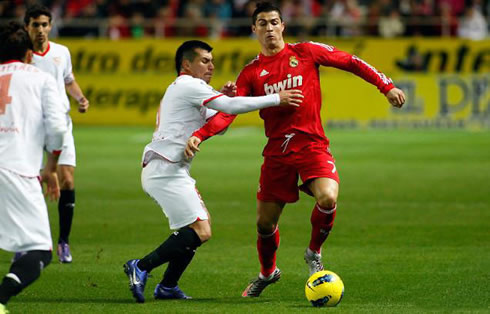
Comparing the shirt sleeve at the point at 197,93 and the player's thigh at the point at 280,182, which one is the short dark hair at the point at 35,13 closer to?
Answer: the shirt sleeve at the point at 197,93

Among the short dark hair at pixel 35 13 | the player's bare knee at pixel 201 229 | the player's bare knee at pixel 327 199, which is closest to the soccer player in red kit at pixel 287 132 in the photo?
the player's bare knee at pixel 327 199

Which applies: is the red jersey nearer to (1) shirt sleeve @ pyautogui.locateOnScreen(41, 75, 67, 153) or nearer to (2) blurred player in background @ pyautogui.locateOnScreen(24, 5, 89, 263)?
(1) shirt sleeve @ pyautogui.locateOnScreen(41, 75, 67, 153)

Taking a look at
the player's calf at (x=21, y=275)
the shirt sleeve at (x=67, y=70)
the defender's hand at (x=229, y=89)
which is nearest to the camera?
the player's calf at (x=21, y=275)

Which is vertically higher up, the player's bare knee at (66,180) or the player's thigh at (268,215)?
the player's thigh at (268,215)

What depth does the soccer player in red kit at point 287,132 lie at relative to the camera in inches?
327

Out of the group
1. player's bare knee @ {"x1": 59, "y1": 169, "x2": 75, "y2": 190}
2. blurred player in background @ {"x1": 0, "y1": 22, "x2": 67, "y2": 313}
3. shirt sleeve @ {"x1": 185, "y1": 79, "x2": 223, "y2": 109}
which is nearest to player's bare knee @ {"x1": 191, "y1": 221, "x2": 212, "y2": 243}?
shirt sleeve @ {"x1": 185, "y1": 79, "x2": 223, "y2": 109}

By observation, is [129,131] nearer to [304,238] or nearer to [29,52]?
[304,238]

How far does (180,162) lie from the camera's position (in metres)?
7.84

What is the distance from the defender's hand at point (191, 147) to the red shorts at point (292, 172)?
3.15 feet

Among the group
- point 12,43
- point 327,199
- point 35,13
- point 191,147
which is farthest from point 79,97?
point 12,43

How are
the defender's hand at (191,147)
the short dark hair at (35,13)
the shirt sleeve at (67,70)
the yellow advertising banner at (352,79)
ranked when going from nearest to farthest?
the defender's hand at (191,147) < the short dark hair at (35,13) < the shirt sleeve at (67,70) < the yellow advertising banner at (352,79)

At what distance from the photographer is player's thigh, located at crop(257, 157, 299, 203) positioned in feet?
27.4

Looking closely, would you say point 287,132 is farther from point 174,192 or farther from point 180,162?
point 174,192

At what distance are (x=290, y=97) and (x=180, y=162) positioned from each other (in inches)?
39.6
